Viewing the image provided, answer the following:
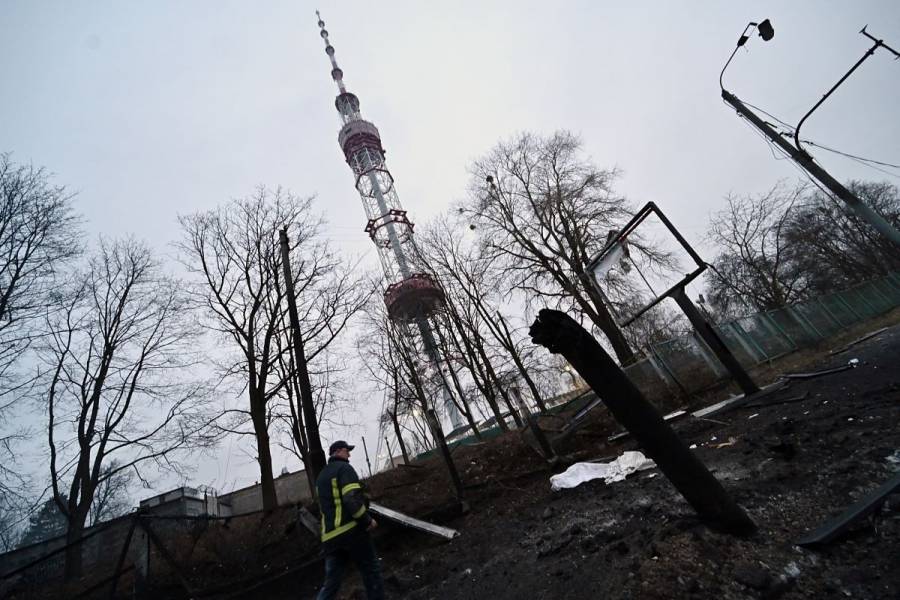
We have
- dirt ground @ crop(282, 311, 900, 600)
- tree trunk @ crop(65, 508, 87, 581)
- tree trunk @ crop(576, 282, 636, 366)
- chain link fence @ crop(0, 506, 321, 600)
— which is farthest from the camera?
tree trunk @ crop(576, 282, 636, 366)

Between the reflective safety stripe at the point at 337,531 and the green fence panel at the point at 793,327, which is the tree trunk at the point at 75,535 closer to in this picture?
the reflective safety stripe at the point at 337,531

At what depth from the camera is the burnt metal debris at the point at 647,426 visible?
250cm

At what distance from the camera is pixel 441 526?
608 centimetres

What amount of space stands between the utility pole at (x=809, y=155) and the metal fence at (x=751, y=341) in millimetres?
3863

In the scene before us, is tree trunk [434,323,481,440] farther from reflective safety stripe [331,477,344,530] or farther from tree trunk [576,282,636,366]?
reflective safety stripe [331,477,344,530]

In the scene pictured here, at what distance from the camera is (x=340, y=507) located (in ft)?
13.1

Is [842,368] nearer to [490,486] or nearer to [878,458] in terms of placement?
[878,458]

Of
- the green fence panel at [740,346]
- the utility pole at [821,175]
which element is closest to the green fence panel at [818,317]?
the green fence panel at [740,346]

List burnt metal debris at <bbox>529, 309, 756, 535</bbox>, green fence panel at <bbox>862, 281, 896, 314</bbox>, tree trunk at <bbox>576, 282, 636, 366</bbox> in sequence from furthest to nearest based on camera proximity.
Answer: green fence panel at <bbox>862, 281, 896, 314</bbox>
tree trunk at <bbox>576, 282, 636, 366</bbox>
burnt metal debris at <bbox>529, 309, 756, 535</bbox>


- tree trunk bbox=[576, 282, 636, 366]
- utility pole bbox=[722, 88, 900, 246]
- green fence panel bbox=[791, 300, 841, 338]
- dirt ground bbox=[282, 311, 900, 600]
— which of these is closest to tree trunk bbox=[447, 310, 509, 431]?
tree trunk bbox=[576, 282, 636, 366]

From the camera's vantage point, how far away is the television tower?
1930 centimetres

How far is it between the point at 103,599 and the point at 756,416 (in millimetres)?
12620

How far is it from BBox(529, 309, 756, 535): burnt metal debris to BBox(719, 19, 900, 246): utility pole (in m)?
9.17

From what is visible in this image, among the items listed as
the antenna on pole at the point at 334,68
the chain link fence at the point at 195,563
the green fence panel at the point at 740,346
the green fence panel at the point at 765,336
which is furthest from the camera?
the antenna on pole at the point at 334,68
